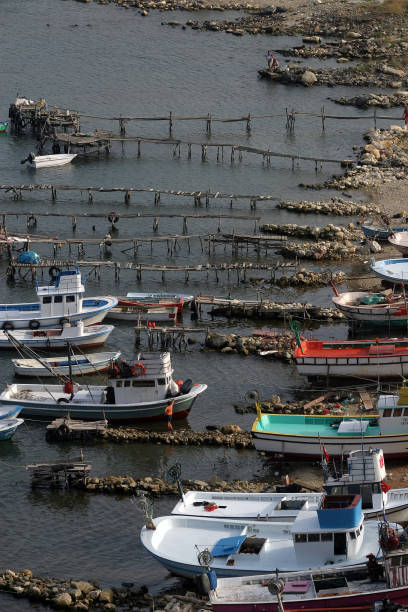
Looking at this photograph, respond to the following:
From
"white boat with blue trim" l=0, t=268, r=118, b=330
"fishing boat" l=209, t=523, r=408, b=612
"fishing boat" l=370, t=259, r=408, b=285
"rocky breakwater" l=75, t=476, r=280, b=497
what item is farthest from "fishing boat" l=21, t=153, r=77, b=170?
"fishing boat" l=209, t=523, r=408, b=612

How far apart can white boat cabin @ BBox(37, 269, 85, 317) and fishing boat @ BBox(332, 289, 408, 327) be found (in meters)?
14.2

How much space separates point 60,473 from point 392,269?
27284 mm

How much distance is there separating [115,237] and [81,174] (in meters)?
15.8

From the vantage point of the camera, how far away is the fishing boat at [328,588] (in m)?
38.6

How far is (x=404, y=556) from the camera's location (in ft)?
127

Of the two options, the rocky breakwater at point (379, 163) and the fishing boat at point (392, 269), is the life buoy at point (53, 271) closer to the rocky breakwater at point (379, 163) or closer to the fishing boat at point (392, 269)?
the fishing boat at point (392, 269)

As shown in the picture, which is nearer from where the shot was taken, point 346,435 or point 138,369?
point 346,435

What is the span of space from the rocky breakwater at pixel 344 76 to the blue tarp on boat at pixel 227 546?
3387 inches

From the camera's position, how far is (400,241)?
75.9m

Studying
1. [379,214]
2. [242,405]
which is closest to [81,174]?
[379,214]

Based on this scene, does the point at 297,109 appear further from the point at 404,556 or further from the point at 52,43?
the point at 404,556

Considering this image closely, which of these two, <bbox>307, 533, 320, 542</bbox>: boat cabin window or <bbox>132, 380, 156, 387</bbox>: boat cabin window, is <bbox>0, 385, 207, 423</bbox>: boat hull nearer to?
<bbox>132, 380, 156, 387</bbox>: boat cabin window

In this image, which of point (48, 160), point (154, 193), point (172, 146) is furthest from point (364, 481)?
point (172, 146)

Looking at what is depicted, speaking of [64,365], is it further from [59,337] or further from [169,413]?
[169,413]
